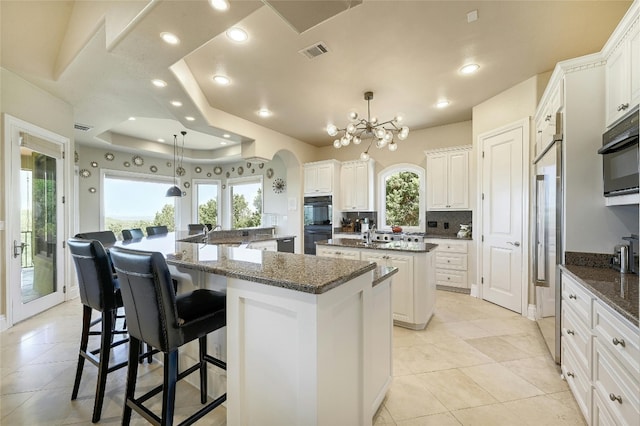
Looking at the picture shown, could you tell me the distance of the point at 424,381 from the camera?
83.7 inches

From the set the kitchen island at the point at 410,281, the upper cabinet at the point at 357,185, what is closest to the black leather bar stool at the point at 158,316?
the kitchen island at the point at 410,281

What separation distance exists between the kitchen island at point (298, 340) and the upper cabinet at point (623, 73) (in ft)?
6.33

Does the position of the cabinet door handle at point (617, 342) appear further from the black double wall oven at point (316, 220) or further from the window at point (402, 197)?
the black double wall oven at point (316, 220)

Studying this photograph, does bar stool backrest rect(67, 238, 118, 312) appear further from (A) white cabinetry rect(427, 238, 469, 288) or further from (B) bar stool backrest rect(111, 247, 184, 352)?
(A) white cabinetry rect(427, 238, 469, 288)

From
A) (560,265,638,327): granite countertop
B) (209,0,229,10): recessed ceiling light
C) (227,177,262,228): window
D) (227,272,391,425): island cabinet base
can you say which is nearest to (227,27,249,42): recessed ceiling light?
(209,0,229,10): recessed ceiling light

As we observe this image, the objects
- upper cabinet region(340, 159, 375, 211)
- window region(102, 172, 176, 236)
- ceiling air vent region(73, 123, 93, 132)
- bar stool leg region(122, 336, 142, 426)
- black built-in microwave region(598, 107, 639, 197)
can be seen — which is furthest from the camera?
window region(102, 172, 176, 236)

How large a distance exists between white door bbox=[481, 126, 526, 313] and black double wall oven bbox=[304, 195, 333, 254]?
291 centimetres

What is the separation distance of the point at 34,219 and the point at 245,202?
481 centimetres

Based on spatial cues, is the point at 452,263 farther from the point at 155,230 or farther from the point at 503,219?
the point at 155,230

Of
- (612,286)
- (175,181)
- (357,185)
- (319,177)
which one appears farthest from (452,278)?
(175,181)

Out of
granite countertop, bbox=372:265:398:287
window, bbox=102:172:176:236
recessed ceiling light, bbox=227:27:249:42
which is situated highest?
recessed ceiling light, bbox=227:27:249:42

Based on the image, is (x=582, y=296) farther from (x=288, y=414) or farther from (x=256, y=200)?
(x=256, y=200)

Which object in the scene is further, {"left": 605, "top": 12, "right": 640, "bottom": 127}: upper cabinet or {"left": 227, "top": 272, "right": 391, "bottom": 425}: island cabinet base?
{"left": 605, "top": 12, "right": 640, "bottom": 127}: upper cabinet

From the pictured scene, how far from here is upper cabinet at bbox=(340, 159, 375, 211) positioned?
5762mm
